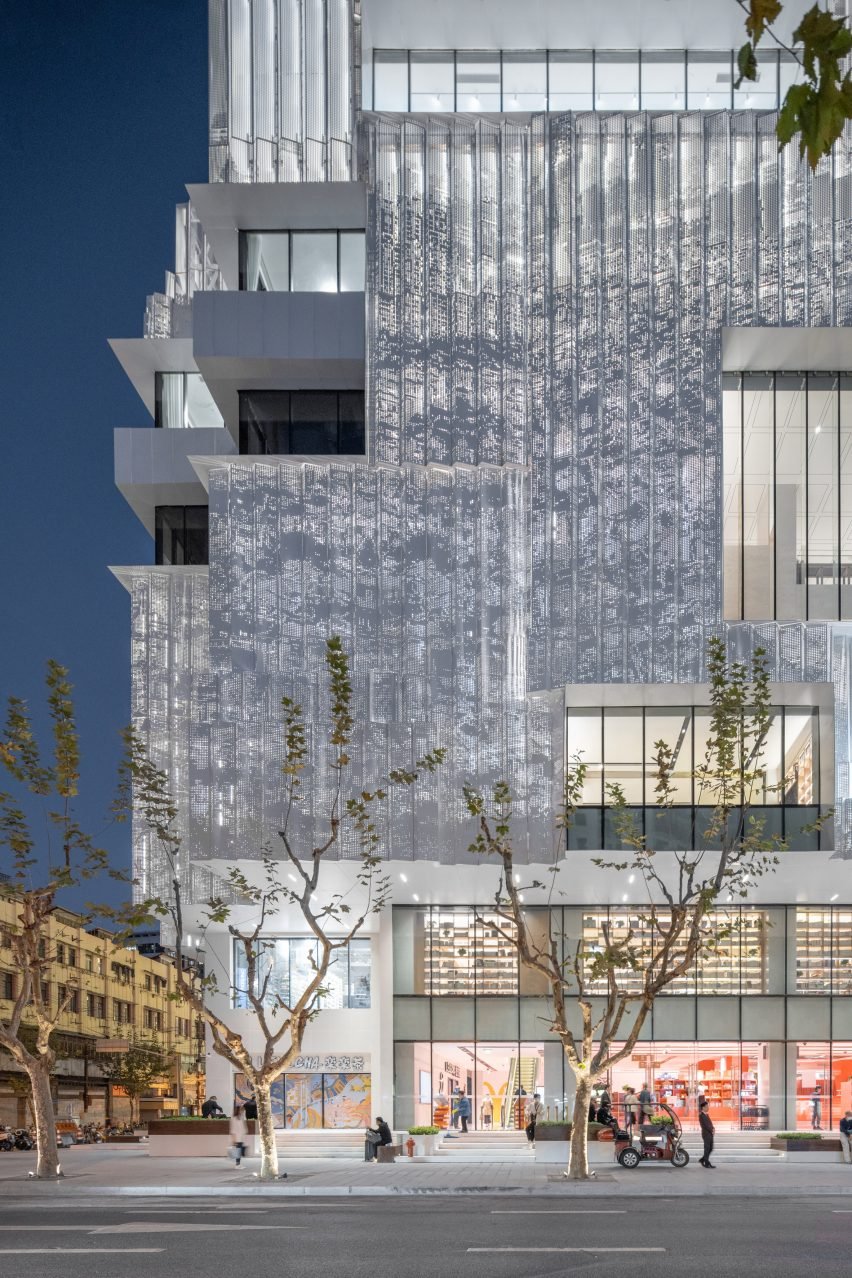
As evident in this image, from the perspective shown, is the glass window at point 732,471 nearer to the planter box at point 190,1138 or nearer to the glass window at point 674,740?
the glass window at point 674,740

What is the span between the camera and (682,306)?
35.4 m

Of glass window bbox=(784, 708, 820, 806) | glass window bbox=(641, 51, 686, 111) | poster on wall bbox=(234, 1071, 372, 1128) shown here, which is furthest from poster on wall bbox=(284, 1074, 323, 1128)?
glass window bbox=(641, 51, 686, 111)

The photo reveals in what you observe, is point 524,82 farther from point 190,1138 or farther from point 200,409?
point 190,1138

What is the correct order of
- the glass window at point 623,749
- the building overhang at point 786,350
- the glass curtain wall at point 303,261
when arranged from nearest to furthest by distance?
the building overhang at point 786,350
the glass window at point 623,749
the glass curtain wall at point 303,261

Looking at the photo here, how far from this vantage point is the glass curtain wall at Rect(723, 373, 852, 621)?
3688 cm

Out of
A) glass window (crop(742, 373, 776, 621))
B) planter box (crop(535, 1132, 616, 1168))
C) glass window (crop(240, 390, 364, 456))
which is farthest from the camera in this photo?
glass window (crop(240, 390, 364, 456))

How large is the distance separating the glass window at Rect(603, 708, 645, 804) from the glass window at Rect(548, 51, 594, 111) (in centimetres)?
1689

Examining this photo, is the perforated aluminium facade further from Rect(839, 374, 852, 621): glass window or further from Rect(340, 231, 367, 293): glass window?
Rect(340, 231, 367, 293): glass window

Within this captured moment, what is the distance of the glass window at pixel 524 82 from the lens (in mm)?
37656

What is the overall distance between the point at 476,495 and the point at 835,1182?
18046 millimetres

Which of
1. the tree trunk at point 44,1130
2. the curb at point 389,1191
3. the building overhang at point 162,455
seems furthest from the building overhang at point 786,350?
the tree trunk at point 44,1130

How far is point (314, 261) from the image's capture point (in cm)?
3888

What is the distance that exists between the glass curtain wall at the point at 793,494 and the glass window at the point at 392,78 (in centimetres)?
1197

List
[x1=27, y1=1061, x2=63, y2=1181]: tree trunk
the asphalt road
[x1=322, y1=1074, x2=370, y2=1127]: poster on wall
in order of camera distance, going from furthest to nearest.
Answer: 1. [x1=322, y1=1074, x2=370, y2=1127]: poster on wall
2. [x1=27, y1=1061, x2=63, y2=1181]: tree trunk
3. the asphalt road
